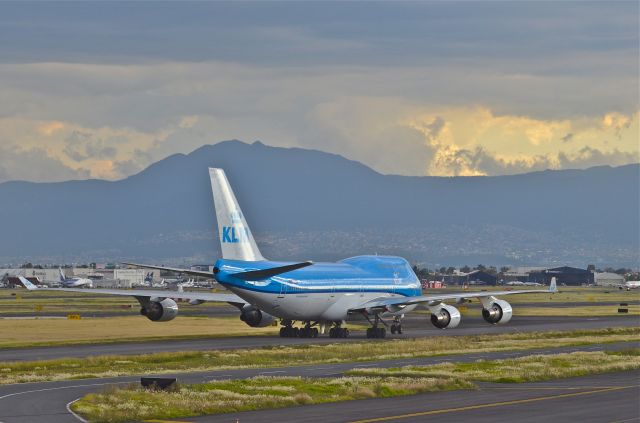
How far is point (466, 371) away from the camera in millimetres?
61812

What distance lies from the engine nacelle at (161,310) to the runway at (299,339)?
372 cm

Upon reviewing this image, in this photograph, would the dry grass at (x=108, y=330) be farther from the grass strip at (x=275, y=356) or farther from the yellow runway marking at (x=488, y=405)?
the yellow runway marking at (x=488, y=405)

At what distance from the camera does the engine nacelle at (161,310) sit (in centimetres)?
9344

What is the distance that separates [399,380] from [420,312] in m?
84.4

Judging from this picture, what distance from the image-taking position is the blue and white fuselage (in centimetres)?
8512

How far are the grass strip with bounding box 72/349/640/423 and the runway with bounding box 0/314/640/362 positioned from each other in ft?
69.0

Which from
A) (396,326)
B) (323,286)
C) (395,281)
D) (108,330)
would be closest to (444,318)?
(396,326)

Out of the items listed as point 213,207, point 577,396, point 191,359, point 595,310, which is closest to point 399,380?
point 577,396

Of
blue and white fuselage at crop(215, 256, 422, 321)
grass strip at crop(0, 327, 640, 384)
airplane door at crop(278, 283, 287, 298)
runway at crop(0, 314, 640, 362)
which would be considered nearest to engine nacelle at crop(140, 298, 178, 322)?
runway at crop(0, 314, 640, 362)

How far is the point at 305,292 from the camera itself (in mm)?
90812

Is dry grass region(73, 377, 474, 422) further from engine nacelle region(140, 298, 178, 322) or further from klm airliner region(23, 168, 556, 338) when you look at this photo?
engine nacelle region(140, 298, 178, 322)

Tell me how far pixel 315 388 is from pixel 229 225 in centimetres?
3515

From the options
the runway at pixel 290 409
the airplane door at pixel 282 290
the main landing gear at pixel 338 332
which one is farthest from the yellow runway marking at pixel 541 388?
the main landing gear at pixel 338 332

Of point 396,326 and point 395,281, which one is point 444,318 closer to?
point 396,326
